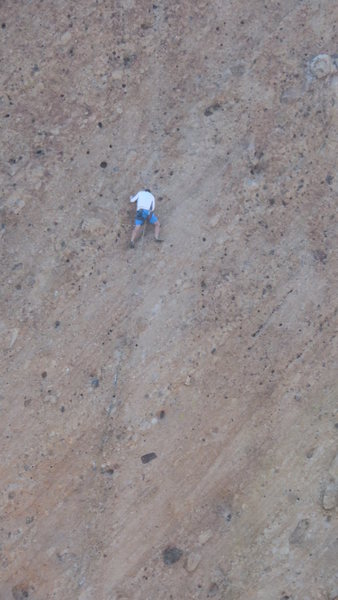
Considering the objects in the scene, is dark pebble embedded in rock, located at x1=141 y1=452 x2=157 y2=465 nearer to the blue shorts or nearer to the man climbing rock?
the man climbing rock

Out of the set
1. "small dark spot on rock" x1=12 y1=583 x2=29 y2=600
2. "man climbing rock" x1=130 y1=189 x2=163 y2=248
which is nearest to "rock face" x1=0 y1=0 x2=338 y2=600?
"small dark spot on rock" x1=12 y1=583 x2=29 y2=600

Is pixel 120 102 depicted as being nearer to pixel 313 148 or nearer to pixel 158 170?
pixel 158 170

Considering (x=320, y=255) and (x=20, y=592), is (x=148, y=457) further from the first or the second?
(x=320, y=255)

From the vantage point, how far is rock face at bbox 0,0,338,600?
1234cm

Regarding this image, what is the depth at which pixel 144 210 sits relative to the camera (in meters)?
12.2

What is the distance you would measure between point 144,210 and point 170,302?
1.56 meters

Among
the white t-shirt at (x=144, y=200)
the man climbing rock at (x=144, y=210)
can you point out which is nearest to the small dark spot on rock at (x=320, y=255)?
the man climbing rock at (x=144, y=210)

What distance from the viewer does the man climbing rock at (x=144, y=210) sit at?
1220cm

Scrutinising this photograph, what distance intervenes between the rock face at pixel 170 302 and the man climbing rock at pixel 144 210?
31cm

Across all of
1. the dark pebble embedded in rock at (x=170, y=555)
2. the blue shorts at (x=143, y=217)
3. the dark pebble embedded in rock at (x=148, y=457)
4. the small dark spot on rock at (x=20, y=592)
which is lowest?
the dark pebble embedded in rock at (x=170, y=555)

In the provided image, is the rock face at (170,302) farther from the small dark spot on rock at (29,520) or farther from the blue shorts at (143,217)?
the blue shorts at (143,217)

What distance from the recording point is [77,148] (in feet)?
41.3

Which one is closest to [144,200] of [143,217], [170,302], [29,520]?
[143,217]

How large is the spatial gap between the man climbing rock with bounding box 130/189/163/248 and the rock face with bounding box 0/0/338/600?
12.0 inches
